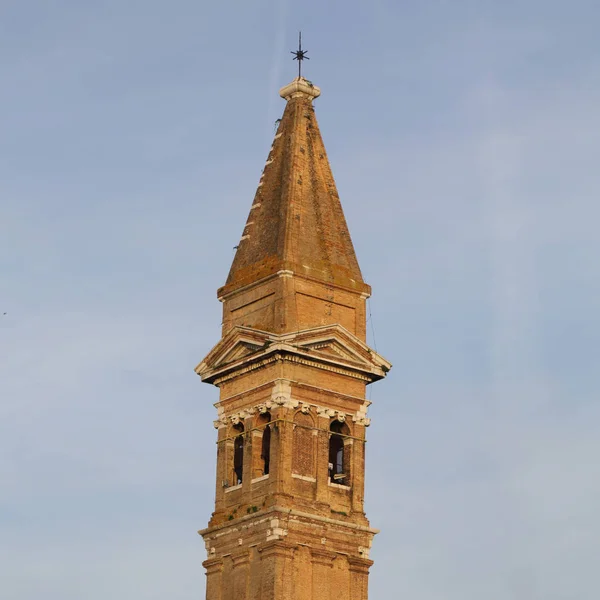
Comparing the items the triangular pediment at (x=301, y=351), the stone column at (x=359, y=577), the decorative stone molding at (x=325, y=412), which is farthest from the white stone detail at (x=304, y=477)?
the triangular pediment at (x=301, y=351)

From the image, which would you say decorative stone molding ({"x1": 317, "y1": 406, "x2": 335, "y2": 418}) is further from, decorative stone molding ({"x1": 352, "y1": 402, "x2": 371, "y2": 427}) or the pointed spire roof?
the pointed spire roof

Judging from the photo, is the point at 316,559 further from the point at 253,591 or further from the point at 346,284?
the point at 346,284

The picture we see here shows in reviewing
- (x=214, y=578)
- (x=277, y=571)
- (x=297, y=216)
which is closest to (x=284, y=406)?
(x=277, y=571)

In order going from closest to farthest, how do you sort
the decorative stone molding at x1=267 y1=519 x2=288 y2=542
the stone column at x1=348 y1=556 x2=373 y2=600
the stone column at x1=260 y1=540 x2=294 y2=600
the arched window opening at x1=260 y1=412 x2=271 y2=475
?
the stone column at x1=260 y1=540 x2=294 y2=600 < the decorative stone molding at x1=267 y1=519 x2=288 y2=542 < the stone column at x1=348 y1=556 x2=373 y2=600 < the arched window opening at x1=260 y1=412 x2=271 y2=475

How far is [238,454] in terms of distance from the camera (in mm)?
73875

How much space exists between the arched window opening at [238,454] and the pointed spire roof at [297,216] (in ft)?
20.2

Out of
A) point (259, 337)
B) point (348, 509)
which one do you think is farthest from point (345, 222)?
point (348, 509)

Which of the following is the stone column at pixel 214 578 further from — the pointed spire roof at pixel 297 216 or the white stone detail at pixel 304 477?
the pointed spire roof at pixel 297 216

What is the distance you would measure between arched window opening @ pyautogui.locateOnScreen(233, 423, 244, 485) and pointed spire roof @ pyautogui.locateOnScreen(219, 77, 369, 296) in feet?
20.2

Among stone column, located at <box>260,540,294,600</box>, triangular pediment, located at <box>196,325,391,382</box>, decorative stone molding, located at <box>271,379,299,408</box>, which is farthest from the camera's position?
triangular pediment, located at <box>196,325,391,382</box>

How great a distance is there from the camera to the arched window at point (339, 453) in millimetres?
72938

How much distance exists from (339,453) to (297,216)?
32.7 feet

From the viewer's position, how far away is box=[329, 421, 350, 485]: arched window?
72.9 metres

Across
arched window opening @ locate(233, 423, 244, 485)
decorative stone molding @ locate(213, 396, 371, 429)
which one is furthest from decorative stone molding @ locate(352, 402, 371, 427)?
arched window opening @ locate(233, 423, 244, 485)
